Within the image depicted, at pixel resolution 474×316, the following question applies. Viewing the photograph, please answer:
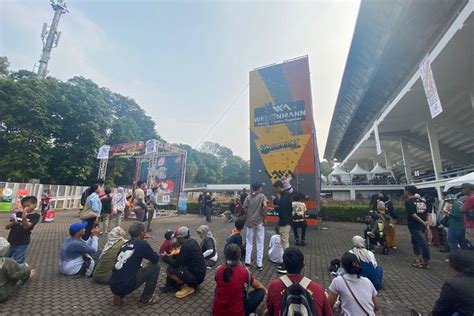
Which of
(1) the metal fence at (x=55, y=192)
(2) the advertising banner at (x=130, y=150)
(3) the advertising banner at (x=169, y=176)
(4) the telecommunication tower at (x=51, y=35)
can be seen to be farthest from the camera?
(4) the telecommunication tower at (x=51, y=35)

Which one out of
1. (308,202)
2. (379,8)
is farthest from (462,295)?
(379,8)

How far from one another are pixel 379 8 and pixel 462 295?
75.9 feet

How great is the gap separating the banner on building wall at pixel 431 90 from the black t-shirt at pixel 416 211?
6.04 meters

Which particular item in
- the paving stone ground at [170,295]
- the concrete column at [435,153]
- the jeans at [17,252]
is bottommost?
the paving stone ground at [170,295]

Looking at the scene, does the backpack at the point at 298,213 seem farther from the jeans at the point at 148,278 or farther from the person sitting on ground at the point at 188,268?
the jeans at the point at 148,278

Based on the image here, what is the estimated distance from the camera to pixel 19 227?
414cm

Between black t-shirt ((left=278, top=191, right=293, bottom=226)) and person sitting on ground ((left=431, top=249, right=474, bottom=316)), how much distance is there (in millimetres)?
2992

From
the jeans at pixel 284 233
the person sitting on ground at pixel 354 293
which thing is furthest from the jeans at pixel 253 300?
the jeans at pixel 284 233

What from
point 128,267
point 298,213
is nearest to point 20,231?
point 128,267

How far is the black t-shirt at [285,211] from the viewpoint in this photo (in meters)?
5.12

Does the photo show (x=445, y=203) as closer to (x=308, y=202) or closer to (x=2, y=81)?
(x=308, y=202)

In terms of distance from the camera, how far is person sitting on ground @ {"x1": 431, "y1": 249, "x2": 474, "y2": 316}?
2.04 meters

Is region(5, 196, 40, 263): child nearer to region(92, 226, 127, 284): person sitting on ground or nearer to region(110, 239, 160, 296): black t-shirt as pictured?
region(92, 226, 127, 284): person sitting on ground

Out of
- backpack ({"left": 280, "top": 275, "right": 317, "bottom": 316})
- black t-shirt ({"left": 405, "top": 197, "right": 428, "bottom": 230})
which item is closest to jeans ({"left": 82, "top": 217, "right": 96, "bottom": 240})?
backpack ({"left": 280, "top": 275, "right": 317, "bottom": 316})
